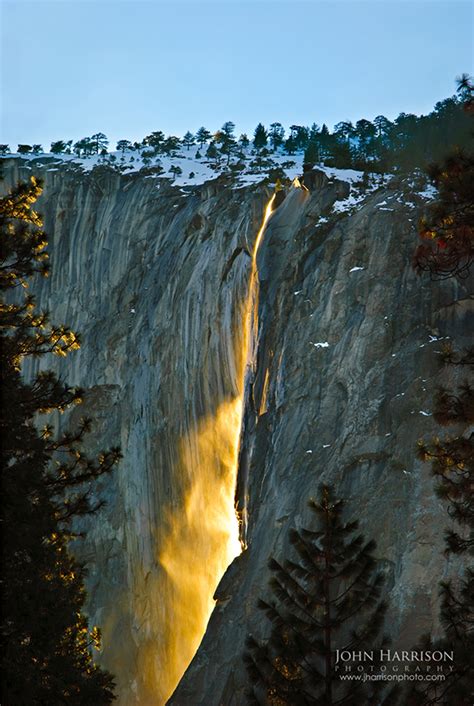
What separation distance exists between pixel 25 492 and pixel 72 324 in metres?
45.2

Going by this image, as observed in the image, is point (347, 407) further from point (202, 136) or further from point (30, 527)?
point (202, 136)

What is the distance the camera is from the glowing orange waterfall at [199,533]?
139 feet

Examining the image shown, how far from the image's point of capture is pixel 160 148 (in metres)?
83.0

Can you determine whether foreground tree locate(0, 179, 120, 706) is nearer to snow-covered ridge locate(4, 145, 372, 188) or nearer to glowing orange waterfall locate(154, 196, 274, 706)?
glowing orange waterfall locate(154, 196, 274, 706)

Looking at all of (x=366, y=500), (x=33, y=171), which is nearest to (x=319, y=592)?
(x=366, y=500)

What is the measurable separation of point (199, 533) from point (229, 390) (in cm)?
631

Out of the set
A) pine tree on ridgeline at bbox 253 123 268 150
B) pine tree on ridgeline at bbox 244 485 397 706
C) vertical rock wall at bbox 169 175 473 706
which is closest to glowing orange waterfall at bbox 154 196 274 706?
vertical rock wall at bbox 169 175 473 706

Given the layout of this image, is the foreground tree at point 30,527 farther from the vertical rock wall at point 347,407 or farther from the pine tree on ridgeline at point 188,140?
the pine tree on ridgeline at point 188,140

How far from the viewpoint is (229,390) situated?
4403 cm

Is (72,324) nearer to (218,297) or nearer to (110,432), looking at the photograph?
(110,432)

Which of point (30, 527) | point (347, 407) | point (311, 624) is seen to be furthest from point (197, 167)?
point (30, 527)

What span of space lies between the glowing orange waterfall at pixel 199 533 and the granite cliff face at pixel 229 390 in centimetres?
9

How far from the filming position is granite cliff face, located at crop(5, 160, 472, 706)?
31.6m

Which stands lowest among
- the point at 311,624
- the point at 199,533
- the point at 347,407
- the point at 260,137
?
the point at 311,624
